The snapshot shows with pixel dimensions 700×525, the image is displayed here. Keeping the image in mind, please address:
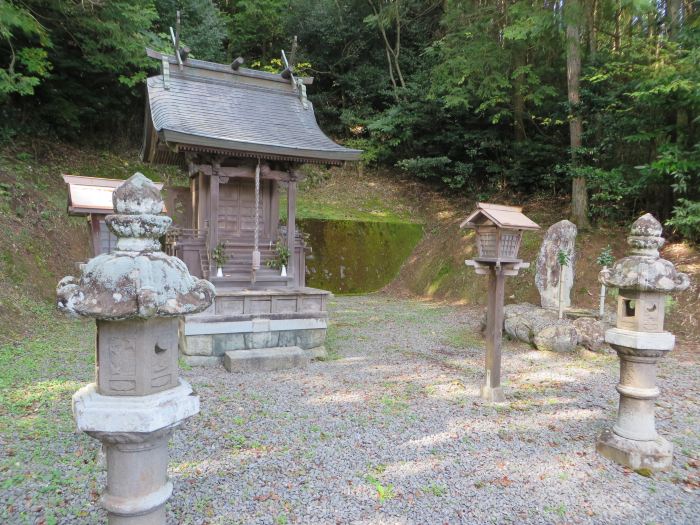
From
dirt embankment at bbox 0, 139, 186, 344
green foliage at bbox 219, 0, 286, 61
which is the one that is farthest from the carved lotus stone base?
green foliage at bbox 219, 0, 286, 61

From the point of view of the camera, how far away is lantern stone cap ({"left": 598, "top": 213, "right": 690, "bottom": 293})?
11.3ft

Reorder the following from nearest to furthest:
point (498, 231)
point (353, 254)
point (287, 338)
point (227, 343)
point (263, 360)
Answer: point (498, 231)
point (263, 360)
point (227, 343)
point (287, 338)
point (353, 254)

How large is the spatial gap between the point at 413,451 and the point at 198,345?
3853 millimetres

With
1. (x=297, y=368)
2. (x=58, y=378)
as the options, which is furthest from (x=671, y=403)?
(x=58, y=378)

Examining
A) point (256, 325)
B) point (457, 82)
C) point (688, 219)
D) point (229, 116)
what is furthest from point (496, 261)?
point (457, 82)

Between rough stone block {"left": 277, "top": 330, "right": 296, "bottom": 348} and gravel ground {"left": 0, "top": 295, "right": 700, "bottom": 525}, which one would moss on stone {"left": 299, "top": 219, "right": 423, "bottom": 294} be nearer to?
rough stone block {"left": 277, "top": 330, "right": 296, "bottom": 348}

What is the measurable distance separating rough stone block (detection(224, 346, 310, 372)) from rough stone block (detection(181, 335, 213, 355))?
0.34m

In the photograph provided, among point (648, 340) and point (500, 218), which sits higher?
point (500, 218)

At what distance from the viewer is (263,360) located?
5.94 meters

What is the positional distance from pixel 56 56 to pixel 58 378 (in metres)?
11.4

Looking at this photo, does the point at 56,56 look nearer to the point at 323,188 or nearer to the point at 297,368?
the point at 323,188

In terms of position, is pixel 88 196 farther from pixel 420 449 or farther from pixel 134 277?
pixel 420 449

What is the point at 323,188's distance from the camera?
16312mm

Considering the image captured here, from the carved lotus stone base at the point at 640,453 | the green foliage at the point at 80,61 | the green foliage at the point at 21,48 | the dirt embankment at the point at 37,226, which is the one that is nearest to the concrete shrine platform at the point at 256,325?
the dirt embankment at the point at 37,226
